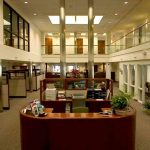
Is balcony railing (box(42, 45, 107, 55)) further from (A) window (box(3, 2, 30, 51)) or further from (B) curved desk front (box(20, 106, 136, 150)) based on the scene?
(B) curved desk front (box(20, 106, 136, 150))

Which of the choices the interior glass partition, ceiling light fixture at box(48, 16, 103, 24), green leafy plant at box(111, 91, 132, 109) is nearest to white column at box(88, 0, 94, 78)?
the interior glass partition

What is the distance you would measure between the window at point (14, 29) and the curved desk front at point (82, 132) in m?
6.25

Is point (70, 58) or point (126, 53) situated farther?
point (70, 58)

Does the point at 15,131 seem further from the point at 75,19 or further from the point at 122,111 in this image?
the point at 75,19

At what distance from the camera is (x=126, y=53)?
13.4 meters

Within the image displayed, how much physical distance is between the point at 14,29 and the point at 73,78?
5.51m

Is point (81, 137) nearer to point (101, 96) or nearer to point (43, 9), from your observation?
point (101, 96)

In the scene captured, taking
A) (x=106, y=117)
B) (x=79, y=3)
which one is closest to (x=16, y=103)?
(x=79, y=3)

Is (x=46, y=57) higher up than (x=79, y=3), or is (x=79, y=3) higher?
(x=79, y=3)

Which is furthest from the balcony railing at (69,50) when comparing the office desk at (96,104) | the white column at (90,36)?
the office desk at (96,104)

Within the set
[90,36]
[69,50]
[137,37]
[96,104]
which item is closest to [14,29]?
[90,36]

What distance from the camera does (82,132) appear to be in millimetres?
4430

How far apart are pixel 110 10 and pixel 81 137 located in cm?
990

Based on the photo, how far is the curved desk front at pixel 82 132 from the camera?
4406mm
